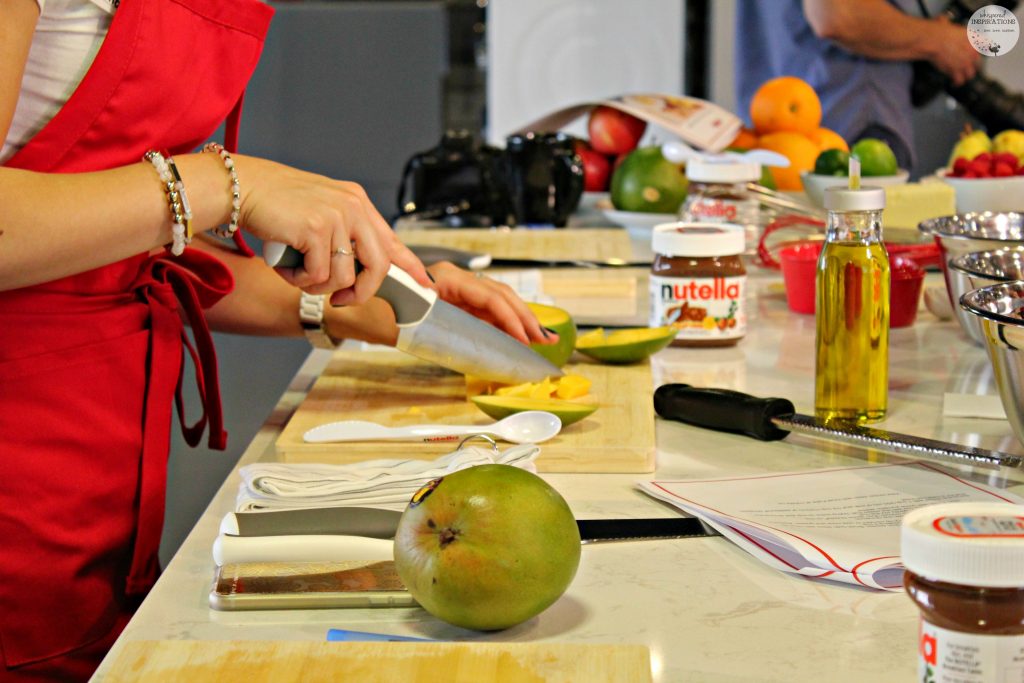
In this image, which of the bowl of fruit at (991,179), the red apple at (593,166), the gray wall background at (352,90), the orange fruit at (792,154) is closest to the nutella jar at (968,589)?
the bowl of fruit at (991,179)

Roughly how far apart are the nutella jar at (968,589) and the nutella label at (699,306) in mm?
948

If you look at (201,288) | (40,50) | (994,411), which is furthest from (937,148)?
(40,50)

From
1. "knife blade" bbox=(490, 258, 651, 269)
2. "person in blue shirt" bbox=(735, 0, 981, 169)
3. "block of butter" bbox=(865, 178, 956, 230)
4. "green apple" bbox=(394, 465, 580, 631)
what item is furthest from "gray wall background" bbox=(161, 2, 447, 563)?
"green apple" bbox=(394, 465, 580, 631)

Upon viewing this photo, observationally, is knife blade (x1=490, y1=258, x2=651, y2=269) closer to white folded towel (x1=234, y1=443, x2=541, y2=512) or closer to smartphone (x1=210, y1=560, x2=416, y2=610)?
white folded towel (x1=234, y1=443, x2=541, y2=512)

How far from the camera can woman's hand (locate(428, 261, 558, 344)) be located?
1323mm

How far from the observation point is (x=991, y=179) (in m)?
1.85

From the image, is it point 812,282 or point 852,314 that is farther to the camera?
point 812,282

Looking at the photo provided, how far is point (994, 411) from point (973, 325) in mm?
225

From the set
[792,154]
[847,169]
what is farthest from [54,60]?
[792,154]

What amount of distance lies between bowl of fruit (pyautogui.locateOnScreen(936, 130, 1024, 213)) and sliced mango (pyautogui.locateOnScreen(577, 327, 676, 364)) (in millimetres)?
607

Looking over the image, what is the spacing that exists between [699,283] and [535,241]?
0.78 metres

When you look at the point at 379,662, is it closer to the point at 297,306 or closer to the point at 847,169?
the point at 297,306

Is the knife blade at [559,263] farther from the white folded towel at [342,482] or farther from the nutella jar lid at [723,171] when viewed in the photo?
the white folded towel at [342,482]

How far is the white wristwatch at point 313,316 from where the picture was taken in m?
1.44
